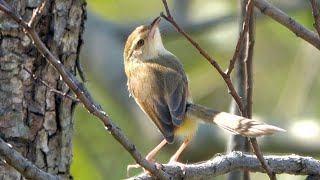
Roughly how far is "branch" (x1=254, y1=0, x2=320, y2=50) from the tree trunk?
116cm

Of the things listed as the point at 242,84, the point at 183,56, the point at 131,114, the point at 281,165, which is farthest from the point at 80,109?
the point at 281,165

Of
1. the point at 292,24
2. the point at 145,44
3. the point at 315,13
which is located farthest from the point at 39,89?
the point at 145,44

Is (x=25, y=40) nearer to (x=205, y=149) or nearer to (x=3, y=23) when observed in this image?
(x=3, y=23)

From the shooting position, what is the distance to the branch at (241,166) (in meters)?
4.98

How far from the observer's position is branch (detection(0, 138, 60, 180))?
4.21m

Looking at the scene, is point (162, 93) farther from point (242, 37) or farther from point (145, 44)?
point (242, 37)

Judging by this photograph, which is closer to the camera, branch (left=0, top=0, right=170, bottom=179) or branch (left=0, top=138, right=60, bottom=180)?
branch (left=0, top=0, right=170, bottom=179)

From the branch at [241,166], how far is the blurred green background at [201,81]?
4.35 meters

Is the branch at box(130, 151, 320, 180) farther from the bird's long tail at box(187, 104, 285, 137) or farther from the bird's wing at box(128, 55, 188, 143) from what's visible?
the bird's wing at box(128, 55, 188, 143)

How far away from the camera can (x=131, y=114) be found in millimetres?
10445

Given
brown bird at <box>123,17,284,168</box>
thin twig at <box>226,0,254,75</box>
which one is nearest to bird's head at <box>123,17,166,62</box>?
brown bird at <box>123,17,284,168</box>

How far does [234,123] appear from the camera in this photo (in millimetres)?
5340

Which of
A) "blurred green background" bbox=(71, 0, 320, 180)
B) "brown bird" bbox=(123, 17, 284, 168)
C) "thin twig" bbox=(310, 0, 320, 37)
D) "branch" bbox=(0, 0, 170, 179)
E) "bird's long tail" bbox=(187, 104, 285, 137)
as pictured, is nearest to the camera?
"branch" bbox=(0, 0, 170, 179)

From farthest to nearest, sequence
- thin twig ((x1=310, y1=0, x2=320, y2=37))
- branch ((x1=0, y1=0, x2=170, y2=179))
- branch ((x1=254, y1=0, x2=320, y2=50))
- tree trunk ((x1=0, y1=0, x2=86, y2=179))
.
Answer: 1. tree trunk ((x1=0, y1=0, x2=86, y2=179))
2. branch ((x1=254, y1=0, x2=320, y2=50))
3. thin twig ((x1=310, y1=0, x2=320, y2=37))
4. branch ((x1=0, y1=0, x2=170, y2=179))
